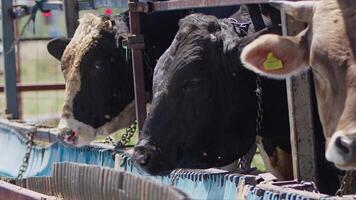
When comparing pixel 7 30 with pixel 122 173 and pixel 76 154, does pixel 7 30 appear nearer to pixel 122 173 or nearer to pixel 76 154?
pixel 76 154

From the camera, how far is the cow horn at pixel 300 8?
4855 millimetres

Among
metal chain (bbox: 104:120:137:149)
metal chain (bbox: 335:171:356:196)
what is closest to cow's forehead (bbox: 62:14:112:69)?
metal chain (bbox: 104:120:137:149)

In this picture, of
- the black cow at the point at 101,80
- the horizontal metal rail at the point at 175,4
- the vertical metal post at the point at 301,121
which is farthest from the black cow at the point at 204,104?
the black cow at the point at 101,80

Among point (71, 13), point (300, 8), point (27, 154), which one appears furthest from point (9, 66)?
point (300, 8)

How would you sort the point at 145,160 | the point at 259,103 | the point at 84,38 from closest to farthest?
the point at 145,160 → the point at 259,103 → the point at 84,38

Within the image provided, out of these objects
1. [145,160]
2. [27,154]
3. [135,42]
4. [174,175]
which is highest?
[135,42]

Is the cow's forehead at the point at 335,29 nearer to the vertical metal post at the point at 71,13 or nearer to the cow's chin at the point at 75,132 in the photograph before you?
the cow's chin at the point at 75,132

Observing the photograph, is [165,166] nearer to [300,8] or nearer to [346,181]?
[346,181]

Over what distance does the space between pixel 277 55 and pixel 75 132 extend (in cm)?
322

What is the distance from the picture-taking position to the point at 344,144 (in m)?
4.08

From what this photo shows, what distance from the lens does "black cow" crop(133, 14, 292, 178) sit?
19.1 feet

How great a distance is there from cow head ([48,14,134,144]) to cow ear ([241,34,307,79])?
Result: 291 centimetres

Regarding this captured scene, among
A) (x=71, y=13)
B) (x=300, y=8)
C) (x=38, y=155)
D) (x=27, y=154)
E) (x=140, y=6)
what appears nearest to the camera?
(x=300, y=8)

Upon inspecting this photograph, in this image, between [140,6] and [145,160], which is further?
[140,6]
